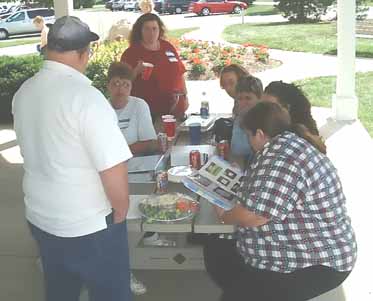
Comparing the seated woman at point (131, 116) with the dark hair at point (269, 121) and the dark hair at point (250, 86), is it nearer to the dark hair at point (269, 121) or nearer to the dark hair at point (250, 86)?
the dark hair at point (250, 86)

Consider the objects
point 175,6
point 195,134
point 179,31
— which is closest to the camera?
point 195,134

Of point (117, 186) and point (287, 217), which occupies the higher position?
point (117, 186)

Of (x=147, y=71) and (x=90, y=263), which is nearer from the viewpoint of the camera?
(x=90, y=263)

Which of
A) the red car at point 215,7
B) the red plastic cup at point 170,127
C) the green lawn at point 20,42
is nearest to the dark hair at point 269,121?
the red plastic cup at point 170,127

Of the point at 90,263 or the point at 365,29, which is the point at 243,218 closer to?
the point at 90,263

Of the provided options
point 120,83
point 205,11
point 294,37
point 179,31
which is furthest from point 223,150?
point 205,11

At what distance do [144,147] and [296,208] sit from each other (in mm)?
1727

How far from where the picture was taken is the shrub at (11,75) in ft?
29.1

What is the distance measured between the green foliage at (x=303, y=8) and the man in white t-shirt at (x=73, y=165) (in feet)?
68.9

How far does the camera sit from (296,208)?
254 centimetres

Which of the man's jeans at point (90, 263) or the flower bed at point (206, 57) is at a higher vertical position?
the man's jeans at point (90, 263)

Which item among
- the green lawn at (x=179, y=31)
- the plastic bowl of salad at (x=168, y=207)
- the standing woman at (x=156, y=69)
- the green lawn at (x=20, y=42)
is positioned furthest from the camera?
the green lawn at (x=20, y=42)

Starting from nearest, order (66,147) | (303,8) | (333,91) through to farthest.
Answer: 1. (66,147)
2. (333,91)
3. (303,8)

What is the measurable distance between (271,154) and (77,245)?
86 cm
